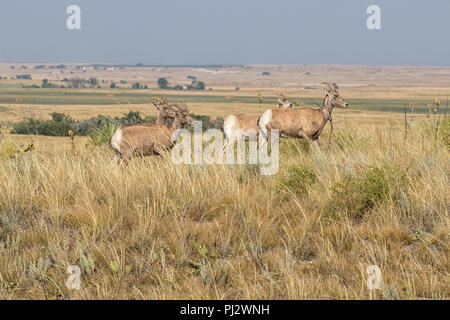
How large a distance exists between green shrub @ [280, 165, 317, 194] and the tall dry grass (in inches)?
0.6

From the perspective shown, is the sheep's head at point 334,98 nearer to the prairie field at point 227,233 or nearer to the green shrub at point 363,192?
the prairie field at point 227,233

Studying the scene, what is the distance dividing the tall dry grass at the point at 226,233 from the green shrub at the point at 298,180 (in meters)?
0.02

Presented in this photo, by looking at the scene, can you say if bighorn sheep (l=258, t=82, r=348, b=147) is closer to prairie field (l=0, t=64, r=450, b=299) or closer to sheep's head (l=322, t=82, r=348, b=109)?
sheep's head (l=322, t=82, r=348, b=109)

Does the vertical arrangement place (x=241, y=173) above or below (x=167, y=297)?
above

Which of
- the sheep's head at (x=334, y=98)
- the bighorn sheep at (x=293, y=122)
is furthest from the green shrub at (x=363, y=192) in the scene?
the sheep's head at (x=334, y=98)

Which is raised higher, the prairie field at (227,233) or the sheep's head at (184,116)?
the sheep's head at (184,116)

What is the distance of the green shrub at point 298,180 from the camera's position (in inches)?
275

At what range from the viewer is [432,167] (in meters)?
7.52

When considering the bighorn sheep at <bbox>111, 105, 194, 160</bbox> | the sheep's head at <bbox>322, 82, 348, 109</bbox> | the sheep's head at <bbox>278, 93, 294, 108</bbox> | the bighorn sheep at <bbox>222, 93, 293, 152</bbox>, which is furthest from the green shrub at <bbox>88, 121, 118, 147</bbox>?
the sheep's head at <bbox>322, 82, 348, 109</bbox>

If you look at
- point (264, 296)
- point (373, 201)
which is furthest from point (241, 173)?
point (264, 296)

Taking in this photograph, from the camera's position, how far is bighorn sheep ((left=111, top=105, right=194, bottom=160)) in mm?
9125

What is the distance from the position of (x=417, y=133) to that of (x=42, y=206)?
9.28 m
